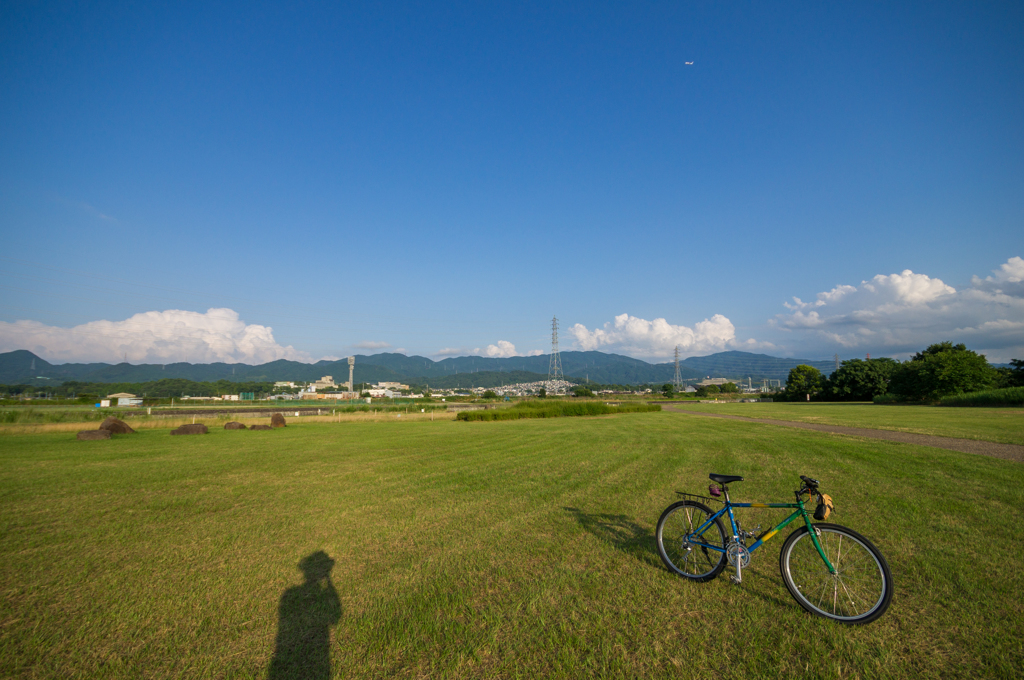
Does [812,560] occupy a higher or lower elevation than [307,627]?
higher

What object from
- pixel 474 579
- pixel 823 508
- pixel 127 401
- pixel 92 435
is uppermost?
pixel 823 508

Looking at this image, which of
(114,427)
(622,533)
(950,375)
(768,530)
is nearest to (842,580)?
(768,530)

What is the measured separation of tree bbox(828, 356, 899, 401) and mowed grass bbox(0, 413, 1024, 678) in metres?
94.3

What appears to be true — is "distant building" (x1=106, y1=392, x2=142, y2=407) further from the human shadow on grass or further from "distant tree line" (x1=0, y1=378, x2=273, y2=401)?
the human shadow on grass

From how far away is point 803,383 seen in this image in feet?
345

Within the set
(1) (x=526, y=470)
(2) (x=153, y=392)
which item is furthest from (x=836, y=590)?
(2) (x=153, y=392)

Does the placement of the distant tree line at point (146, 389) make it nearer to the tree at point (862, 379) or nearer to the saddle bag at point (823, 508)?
the saddle bag at point (823, 508)

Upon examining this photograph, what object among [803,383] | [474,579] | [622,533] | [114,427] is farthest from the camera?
[803,383]

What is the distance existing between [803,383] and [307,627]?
124 metres

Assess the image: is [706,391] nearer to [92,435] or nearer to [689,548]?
[92,435]

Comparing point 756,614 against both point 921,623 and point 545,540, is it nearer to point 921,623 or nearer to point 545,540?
point 921,623

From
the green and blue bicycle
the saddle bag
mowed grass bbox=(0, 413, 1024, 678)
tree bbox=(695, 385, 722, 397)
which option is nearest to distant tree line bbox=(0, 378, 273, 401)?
mowed grass bbox=(0, 413, 1024, 678)

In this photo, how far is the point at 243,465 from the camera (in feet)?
48.4

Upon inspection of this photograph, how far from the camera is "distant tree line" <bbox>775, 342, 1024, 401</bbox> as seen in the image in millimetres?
59719
